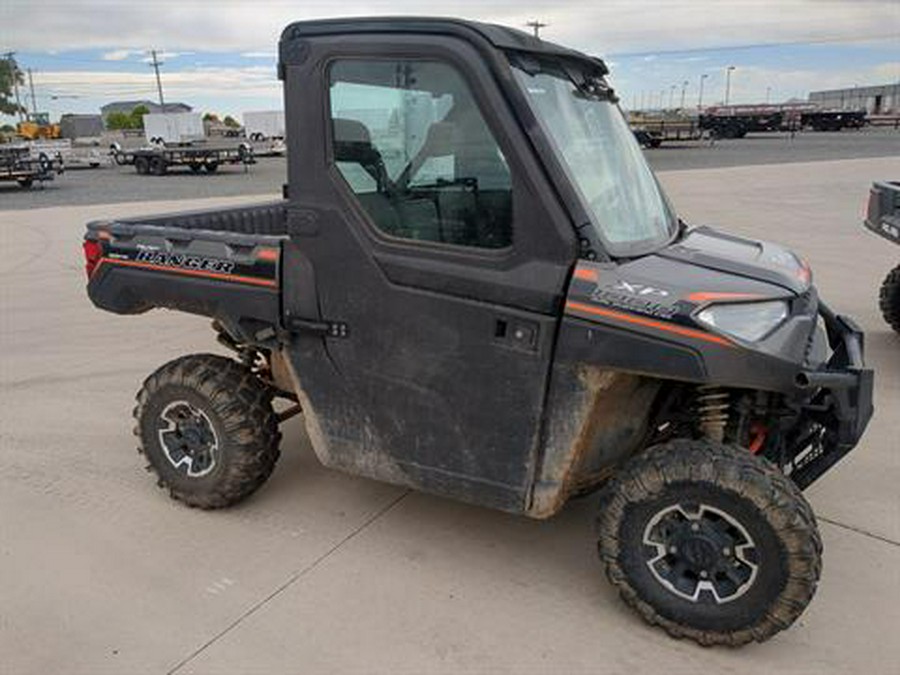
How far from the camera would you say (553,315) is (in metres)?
2.64

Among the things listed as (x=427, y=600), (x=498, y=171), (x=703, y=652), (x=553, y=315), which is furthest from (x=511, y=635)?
(x=498, y=171)

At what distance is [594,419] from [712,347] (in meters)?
0.52

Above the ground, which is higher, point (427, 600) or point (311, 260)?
point (311, 260)

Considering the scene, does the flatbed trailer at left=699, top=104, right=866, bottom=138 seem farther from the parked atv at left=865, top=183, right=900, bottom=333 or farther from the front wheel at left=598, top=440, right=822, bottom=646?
the front wheel at left=598, top=440, right=822, bottom=646

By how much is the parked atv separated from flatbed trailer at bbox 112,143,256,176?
25.5m

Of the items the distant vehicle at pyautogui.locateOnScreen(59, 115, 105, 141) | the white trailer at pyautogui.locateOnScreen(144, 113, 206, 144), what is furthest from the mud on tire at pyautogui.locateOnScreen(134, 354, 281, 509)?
the distant vehicle at pyautogui.locateOnScreen(59, 115, 105, 141)

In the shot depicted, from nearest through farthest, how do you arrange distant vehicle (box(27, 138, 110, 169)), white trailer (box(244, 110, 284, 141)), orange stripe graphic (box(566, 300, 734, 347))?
orange stripe graphic (box(566, 300, 734, 347)), distant vehicle (box(27, 138, 110, 169)), white trailer (box(244, 110, 284, 141))

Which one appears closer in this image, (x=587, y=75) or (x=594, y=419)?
(x=594, y=419)

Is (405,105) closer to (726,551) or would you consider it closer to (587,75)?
(587,75)

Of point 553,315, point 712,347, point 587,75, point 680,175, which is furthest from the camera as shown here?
point 680,175

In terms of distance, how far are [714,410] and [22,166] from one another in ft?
81.3

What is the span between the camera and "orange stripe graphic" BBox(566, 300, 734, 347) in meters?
2.47

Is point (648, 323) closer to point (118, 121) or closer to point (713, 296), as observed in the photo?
point (713, 296)

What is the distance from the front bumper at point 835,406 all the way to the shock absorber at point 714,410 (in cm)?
29
